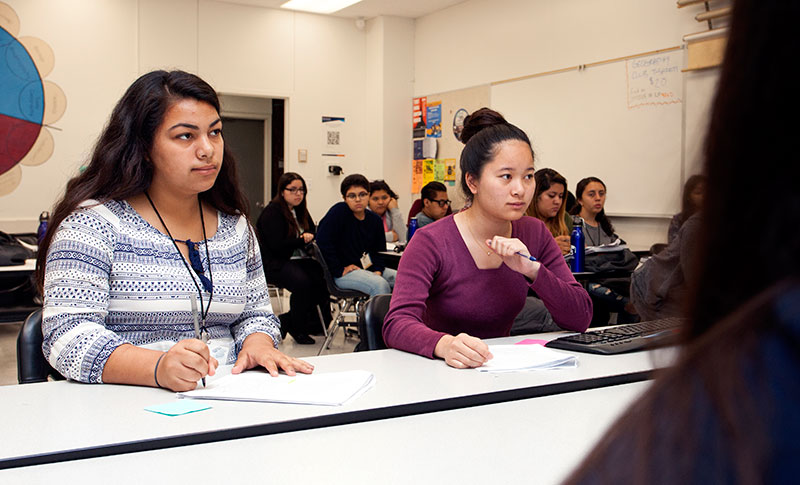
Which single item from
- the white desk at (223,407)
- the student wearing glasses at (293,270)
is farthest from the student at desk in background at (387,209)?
the white desk at (223,407)

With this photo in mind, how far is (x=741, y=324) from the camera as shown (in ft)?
0.75

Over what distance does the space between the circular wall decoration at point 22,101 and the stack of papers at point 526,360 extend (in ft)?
21.1

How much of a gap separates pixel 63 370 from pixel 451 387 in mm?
809

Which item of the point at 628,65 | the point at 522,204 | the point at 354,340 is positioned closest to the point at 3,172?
the point at 354,340

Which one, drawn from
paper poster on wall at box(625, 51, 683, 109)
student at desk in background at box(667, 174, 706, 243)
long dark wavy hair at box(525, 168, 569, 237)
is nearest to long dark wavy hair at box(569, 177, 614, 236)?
long dark wavy hair at box(525, 168, 569, 237)

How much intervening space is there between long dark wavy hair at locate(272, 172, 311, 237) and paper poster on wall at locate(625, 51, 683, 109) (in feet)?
9.21

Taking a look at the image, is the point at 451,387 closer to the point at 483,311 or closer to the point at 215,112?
the point at 483,311

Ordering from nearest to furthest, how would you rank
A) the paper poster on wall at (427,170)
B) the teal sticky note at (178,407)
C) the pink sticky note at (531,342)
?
the teal sticky note at (178,407), the pink sticky note at (531,342), the paper poster on wall at (427,170)

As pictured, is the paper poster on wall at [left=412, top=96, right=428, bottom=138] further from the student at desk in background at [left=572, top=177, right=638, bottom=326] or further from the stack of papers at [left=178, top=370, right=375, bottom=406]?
the stack of papers at [left=178, top=370, right=375, bottom=406]

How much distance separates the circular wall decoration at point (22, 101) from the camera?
6684 mm

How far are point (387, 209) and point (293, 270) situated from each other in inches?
75.2

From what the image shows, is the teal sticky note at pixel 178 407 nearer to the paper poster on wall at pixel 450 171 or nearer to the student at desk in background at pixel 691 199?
the student at desk in background at pixel 691 199

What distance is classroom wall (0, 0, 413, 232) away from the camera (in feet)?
23.0

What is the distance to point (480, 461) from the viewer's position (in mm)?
1048
